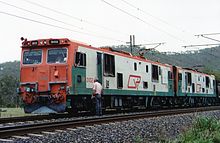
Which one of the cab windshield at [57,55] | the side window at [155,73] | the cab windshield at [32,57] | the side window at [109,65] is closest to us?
the cab windshield at [57,55]

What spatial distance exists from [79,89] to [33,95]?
189 cm

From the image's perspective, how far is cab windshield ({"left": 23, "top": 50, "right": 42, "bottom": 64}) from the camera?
16.0m

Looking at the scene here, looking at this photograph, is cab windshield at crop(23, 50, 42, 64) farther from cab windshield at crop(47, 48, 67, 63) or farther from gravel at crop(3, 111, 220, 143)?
gravel at crop(3, 111, 220, 143)

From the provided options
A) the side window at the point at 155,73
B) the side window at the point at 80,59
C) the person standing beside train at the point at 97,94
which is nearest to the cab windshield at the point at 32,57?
the side window at the point at 80,59

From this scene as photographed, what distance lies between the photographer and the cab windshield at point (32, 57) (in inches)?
630

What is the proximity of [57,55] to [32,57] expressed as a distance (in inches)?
50.4

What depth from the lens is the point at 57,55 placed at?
15.6 m

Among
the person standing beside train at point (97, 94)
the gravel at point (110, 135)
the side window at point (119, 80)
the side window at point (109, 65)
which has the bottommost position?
the gravel at point (110, 135)

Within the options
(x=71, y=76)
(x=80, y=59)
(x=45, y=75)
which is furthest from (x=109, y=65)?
Result: (x=45, y=75)

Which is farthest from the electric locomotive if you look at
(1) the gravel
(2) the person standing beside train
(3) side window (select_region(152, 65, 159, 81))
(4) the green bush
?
(4) the green bush

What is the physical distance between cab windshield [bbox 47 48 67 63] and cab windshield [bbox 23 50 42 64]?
494 mm

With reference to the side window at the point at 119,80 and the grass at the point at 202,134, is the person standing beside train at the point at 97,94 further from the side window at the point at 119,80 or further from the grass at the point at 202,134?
the grass at the point at 202,134

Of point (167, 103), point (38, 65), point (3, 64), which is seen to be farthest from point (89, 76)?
point (3, 64)

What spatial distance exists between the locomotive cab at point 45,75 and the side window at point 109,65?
2825 millimetres
